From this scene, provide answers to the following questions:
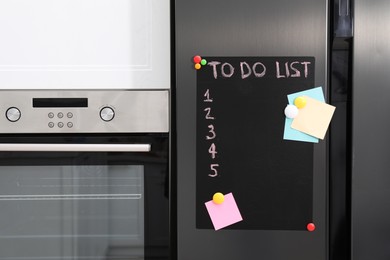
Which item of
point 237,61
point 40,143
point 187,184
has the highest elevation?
point 237,61

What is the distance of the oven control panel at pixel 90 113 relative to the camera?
1332 mm

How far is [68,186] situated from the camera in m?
1.33

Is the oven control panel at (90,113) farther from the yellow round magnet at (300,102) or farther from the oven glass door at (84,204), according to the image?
the yellow round magnet at (300,102)

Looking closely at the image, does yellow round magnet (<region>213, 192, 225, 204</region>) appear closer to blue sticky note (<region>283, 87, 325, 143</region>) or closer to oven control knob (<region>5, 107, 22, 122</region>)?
blue sticky note (<region>283, 87, 325, 143</region>)

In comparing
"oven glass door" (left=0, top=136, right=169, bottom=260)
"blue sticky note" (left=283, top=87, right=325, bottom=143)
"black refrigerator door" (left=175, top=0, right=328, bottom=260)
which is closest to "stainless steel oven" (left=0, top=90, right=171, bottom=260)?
"oven glass door" (left=0, top=136, right=169, bottom=260)

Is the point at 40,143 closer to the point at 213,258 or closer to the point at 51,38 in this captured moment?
the point at 51,38

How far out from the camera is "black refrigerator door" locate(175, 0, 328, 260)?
4.08 ft

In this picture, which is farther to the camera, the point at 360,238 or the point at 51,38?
the point at 51,38

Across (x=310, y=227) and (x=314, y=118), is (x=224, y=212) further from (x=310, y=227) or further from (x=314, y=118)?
(x=314, y=118)

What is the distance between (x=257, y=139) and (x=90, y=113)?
0.49 m

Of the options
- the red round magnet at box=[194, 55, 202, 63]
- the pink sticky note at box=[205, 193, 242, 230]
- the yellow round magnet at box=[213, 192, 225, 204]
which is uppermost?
the red round magnet at box=[194, 55, 202, 63]

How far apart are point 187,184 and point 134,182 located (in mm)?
167

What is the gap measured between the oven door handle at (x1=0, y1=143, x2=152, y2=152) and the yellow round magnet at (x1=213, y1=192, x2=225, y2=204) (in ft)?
0.76

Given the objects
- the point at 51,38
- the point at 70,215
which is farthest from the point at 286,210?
the point at 51,38
